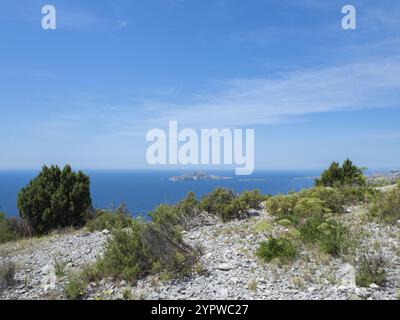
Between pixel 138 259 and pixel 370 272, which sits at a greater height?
pixel 370 272

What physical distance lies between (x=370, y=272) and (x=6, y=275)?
7.20m

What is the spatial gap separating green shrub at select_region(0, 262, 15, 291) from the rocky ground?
17 centimetres

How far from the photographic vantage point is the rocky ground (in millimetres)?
5711

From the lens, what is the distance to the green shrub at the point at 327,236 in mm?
7113

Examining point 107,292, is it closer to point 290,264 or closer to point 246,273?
point 246,273

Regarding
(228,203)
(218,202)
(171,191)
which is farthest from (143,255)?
(171,191)

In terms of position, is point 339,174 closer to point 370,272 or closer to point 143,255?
point 370,272

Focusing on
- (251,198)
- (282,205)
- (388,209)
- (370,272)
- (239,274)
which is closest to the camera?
(370,272)

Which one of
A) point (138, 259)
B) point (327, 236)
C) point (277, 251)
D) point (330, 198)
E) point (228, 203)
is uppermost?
point (330, 198)

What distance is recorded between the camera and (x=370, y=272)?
577cm

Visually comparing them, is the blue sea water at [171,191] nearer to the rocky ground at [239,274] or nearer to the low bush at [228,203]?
the low bush at [228,203]

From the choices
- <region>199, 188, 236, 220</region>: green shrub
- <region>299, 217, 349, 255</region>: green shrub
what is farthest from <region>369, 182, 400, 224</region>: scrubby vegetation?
<region>199, 188, 236, 220</region>: green shrub

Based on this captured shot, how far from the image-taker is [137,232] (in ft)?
24.8
